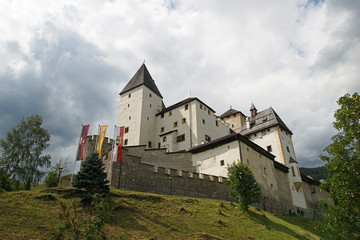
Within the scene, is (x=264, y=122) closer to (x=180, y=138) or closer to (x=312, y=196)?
(x=312, y=196)

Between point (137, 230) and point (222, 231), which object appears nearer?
point (137, 230)

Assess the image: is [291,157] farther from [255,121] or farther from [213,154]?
[213,154]

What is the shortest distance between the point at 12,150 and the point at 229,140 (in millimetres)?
24923

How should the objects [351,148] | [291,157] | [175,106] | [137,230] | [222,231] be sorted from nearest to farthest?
[137,230] < [351,148] < [222,231] < [291,157] < [175,106]

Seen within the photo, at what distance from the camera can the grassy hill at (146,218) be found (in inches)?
487

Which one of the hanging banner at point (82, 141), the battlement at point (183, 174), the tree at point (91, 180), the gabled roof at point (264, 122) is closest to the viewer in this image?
the tree at point (91, 180)

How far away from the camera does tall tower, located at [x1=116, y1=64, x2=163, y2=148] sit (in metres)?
41.9

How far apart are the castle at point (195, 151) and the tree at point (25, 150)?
559 centimetres

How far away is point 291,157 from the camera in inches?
1654

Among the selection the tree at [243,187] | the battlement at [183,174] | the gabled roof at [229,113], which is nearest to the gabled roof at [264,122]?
the gabled roof at [229,113]

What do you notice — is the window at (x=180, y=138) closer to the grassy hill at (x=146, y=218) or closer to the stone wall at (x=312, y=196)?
the grassy hill at (x=146, y=218)

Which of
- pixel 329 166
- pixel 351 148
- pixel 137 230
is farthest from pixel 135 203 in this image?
pixel 351 148

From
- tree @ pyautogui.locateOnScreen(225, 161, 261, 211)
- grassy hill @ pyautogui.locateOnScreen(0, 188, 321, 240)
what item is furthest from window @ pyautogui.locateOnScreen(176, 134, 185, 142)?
grassy hill @ pyautogui.locateOnScreen(0, 188, 321, 240)

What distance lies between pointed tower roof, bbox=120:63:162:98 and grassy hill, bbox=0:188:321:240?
96.4 ft
